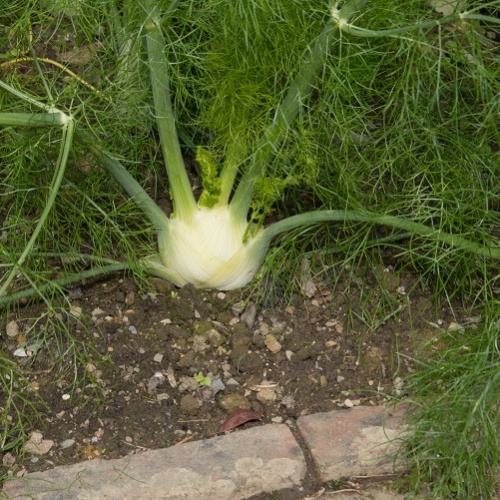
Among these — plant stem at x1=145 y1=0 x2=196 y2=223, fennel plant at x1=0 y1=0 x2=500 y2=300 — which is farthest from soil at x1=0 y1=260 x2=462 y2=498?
plant stem at x1=145 y1=0 x2=196 y2=223

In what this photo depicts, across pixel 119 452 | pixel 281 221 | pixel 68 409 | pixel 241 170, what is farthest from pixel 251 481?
pixel 241 170

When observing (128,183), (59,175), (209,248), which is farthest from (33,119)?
(209,248)

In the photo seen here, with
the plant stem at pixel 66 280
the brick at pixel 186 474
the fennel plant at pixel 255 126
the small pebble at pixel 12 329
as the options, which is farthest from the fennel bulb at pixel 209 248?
the brick at pixel 186 474

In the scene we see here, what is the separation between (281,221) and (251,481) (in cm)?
69

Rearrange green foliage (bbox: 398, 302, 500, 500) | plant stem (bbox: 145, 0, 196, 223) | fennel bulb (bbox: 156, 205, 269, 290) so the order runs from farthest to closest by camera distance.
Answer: fennel bulb (bbox: 156, 205, 269, 290)
plant stem (bbox: 145, 0, 196, 223)
green foliage (bbox: 398, 302, 500, 500)

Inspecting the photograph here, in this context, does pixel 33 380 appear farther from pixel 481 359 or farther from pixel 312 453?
pixel 481 359

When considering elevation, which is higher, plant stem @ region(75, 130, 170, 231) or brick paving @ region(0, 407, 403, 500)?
plant stem @ region(75, 130, 170, 231)

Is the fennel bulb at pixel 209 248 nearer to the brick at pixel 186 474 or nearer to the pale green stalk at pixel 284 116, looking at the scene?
the pale green stalk at pixel 284 116

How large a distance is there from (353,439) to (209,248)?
0.61m

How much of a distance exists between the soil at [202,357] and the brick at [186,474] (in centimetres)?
6

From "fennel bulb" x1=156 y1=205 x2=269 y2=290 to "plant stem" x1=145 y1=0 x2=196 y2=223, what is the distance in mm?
37

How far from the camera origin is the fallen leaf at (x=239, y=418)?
2.18 meters

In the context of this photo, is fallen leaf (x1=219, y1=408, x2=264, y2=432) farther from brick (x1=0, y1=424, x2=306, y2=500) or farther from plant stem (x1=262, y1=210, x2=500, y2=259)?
plant stem (x1=262, y1=210, x2=500, y2=259)

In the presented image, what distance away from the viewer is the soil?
219 centimetres
